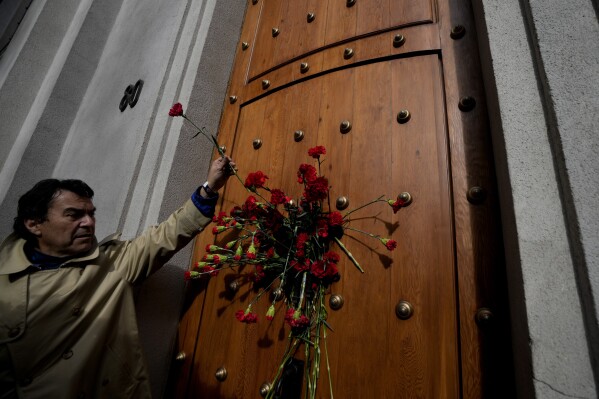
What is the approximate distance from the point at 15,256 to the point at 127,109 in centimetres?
170

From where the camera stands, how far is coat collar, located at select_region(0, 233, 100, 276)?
1.40 meters

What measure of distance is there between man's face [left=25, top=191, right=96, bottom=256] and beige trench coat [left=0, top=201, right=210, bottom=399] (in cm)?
7

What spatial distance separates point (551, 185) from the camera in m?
0.89

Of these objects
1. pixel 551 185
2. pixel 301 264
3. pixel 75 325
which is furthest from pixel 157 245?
pixel 551 185

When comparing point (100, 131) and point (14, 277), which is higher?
point (100, 131)

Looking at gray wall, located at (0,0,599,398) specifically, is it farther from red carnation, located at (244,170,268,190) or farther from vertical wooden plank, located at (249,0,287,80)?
red carnation, located at (244,170,268,190)

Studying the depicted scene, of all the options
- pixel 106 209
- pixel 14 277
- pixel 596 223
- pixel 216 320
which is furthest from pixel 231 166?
pixel 596 223

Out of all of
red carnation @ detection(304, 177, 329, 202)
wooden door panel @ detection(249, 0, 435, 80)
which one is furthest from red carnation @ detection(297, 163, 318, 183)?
wooden door panel @ detection(249, 0, 435, 80)

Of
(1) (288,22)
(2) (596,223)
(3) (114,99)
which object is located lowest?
(2) (596,223)

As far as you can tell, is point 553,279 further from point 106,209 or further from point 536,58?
point 106,209

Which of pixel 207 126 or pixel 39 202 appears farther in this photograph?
pixel 207 126

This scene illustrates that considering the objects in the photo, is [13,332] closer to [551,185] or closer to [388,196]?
[388,196]

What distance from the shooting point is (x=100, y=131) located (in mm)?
3014

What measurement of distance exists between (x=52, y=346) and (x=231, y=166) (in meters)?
1.06
